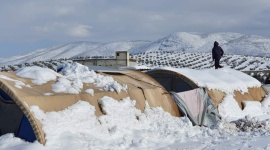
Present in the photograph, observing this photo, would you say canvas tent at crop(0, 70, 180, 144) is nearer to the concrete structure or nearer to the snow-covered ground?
the snow-covered ground

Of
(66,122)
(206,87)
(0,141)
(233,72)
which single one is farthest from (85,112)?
→ (233,72)

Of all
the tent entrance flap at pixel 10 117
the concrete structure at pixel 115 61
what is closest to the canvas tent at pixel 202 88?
the tent entrance flap at pixel 10 117

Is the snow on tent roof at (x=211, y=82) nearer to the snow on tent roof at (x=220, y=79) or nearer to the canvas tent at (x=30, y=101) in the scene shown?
the snow on tent roof at (x=220, y=79)

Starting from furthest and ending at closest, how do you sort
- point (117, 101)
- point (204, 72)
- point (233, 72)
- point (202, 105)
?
1. point (233, 72)
2. point (204, 72)
3. point (202, 105)
4. point (117, 101)

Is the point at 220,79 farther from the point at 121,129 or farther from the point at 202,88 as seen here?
the point at 121,129

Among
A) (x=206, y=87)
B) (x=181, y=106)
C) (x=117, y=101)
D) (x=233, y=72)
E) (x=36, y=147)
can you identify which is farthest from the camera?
(x=233, y=72)

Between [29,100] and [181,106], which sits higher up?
[29,100]

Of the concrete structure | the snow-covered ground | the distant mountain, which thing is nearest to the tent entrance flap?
the snow-covered ground

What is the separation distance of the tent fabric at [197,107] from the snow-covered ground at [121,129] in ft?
2.25

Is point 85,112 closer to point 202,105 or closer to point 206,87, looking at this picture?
point 202,105

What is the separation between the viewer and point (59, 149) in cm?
745

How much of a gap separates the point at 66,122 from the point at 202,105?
514 cm

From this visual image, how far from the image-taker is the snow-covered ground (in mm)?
7815

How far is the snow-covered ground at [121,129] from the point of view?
782 centimetres
